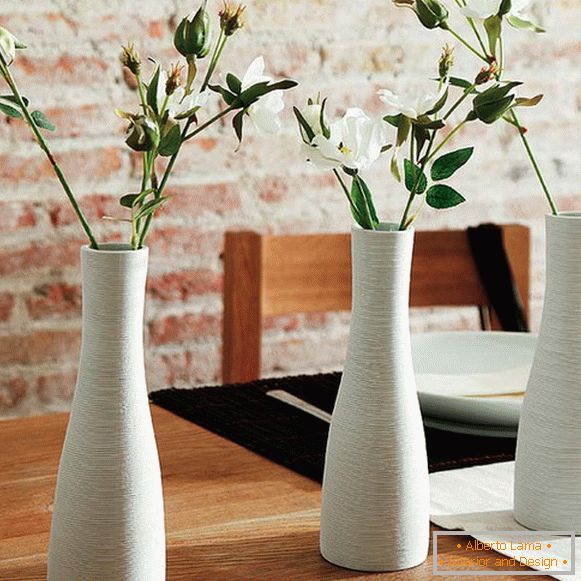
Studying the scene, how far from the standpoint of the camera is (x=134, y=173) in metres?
1.90

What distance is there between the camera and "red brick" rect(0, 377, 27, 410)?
6.14ft

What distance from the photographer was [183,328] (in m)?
1.99

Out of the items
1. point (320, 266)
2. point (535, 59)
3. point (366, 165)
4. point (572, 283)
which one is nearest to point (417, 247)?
point (320, 266)

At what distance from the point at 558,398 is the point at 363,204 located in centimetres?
22

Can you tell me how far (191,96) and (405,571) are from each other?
0.36 m

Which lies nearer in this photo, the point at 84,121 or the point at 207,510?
the point at 207,510

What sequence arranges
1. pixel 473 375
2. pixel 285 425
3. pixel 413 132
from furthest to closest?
pixel 473 375, pixel 285 425, pixel 413 132

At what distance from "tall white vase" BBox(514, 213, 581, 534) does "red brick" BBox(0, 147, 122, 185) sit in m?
1.10

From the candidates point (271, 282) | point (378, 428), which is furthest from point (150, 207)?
point (271, 282)

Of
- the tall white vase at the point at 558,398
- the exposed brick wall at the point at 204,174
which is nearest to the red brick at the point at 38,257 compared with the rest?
the exposed brick wall at the point at 204,174

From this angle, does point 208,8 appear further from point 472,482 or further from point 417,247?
point 472,482

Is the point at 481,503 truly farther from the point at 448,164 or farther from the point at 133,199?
the point at 133,199

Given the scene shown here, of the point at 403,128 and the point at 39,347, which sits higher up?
the point at 403,128

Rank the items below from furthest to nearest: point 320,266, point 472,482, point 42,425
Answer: point 320,266 < point 42,425 < point 472,482
